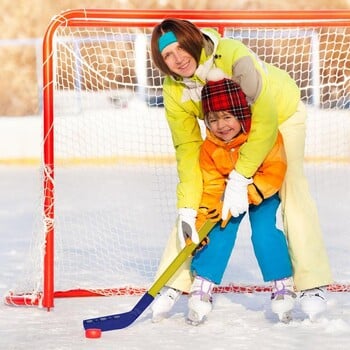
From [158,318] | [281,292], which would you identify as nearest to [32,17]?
[158,318]

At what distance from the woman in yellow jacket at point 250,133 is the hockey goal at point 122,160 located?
49 cm

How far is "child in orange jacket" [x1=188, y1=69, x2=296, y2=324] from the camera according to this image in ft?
10.3

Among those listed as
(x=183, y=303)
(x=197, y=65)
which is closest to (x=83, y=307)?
(x=183, y=303)

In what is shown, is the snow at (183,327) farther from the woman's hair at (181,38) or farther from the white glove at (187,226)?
the woman's hair at (181,38)

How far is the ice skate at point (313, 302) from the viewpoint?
3225 mm

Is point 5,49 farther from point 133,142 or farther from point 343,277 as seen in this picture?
point 343,277

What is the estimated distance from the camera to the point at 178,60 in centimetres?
304

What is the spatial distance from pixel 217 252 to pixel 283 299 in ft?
0.78

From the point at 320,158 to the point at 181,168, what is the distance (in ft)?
12.8

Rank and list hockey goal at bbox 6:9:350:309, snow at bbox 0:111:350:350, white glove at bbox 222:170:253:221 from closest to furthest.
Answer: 1. snow at bbox 0:111:350:350
2. white glove at bbox 222:170:253:221
3. hockey goal at bbox 6:9:350:309

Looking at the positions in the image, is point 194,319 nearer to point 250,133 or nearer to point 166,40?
point 250,133

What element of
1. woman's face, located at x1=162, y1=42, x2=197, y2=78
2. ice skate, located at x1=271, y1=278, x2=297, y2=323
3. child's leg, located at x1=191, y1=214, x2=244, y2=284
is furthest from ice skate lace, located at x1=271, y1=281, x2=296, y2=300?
woman's face, located at x1=162, y1=42, x2=197, y2=78

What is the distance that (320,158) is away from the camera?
23.0 ft

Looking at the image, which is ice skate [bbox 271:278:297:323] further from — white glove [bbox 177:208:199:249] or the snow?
white glove [bbox 177:208:199:249]
